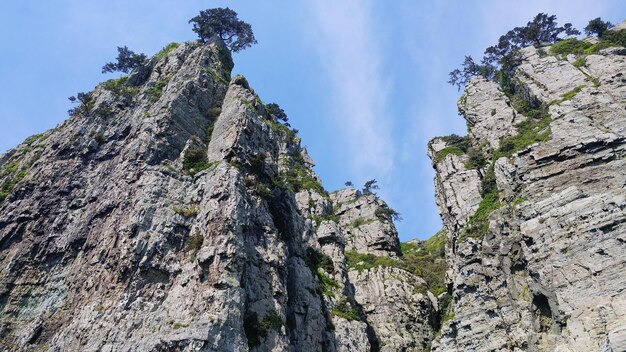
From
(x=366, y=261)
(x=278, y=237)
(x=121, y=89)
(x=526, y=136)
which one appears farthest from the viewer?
(x=121, y=89)

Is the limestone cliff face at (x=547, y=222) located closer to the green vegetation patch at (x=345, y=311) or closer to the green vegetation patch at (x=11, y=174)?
the green vegetation patch at (x=345, y=311)

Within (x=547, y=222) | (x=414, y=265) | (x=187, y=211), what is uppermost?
(x=187, y=211)

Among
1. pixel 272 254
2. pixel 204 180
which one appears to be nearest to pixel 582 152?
pixel 272 254

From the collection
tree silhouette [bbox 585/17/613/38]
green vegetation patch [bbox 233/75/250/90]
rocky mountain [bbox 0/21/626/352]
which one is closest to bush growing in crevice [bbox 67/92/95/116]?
rocky mountain [bbox 0/21/626/352]

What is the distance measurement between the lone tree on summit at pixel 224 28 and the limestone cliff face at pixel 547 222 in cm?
5109

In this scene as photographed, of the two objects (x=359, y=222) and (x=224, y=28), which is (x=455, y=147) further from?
(x=224, y=28)

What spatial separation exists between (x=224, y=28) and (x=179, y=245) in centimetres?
6210

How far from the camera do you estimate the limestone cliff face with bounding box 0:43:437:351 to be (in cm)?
3597

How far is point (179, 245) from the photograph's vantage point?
1604 inches

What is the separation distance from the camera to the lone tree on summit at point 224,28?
296 ft

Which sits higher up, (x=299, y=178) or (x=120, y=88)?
(x=120, y=88)

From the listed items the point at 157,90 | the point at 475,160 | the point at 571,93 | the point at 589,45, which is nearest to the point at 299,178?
the point at 157,90

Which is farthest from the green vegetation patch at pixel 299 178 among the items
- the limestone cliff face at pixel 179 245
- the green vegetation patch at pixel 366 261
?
the green vegetation patch at pixel 366 261

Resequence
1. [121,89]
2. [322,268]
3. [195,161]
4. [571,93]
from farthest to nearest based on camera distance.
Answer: [121,89] < [571,93] < [322,268] < [195,161]
